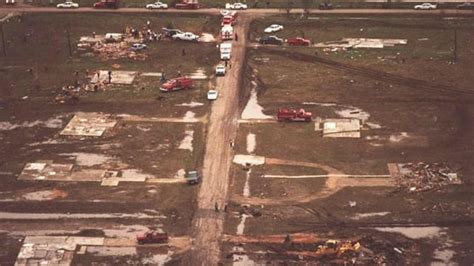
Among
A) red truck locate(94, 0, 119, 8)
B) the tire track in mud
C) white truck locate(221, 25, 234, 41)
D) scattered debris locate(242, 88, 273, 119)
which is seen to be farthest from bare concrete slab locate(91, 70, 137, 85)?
red truck locate(94, 0, 119, 8)

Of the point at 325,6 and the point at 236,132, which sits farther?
the point at 325,6

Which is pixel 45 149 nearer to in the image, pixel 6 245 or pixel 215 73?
pixel 6 245

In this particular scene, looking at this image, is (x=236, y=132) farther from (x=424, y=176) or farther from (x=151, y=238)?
(x=151, y=238)

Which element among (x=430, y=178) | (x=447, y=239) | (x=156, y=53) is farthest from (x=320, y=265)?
(x=156, y=53)

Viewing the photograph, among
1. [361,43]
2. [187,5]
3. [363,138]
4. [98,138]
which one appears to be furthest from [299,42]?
[98,138]

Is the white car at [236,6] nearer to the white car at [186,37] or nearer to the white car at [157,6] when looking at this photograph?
the white car at [157,6]

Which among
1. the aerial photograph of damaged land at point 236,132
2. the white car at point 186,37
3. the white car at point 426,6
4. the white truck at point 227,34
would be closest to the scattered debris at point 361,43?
the aerial photograph of damaged land at point 236,132

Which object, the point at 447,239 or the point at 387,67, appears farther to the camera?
the point at 387,67

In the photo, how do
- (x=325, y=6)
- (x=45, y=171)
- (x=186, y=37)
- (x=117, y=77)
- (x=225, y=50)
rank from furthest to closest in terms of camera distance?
(x=325, y=6) < (x=186, y=37) < (x=225, y=50) < (x=117, y=77) < (x=45, y=171)
